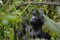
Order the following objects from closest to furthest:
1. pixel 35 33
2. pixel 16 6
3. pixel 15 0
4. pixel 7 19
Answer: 1. pixel 7 19
2. pixel 16 6
3. pixel 15 0
4. pixel 35 33

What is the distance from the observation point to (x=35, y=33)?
1.57 meters

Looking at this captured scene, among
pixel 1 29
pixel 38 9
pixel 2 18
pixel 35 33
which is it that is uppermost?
pixel 2 18

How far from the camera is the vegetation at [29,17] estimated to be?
0.55 m

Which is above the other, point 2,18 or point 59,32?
point 2,18

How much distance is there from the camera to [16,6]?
105cm

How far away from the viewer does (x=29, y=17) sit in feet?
3.88

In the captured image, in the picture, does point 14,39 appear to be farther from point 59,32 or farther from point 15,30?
point 59,32

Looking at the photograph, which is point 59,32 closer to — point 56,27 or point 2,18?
point 56,27

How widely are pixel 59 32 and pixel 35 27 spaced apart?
0.79 meters

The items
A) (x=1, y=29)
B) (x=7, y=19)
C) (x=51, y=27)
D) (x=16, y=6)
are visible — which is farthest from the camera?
(x=1, y=29)

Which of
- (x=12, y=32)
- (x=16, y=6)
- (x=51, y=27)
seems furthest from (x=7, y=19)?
(x=12, y=32)

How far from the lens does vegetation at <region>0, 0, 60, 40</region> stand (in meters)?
0.55

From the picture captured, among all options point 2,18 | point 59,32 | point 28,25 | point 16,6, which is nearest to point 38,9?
point 16,6

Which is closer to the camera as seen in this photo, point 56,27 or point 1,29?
point 56,27
